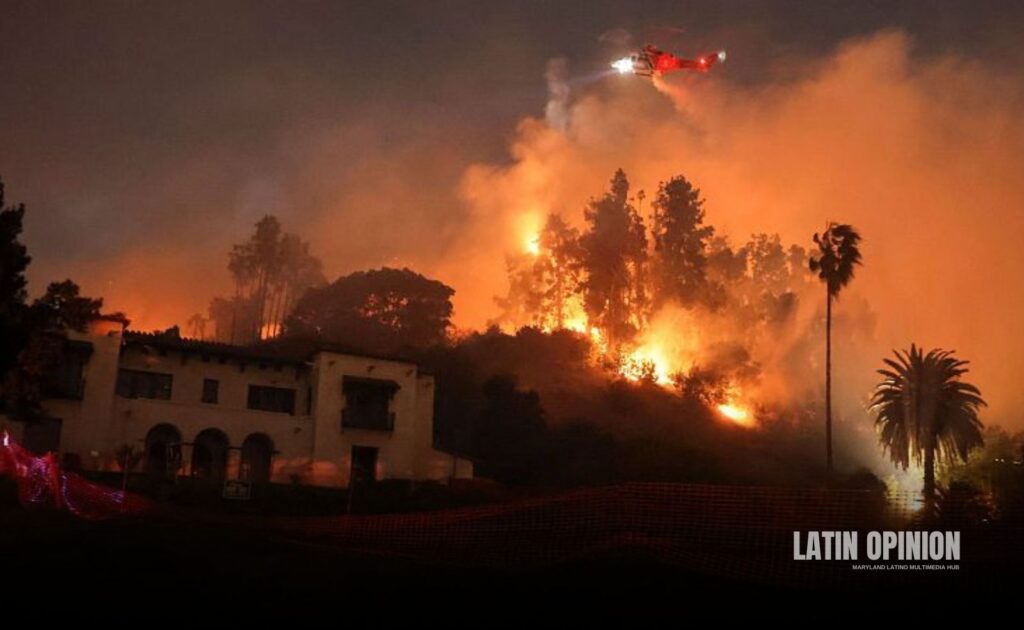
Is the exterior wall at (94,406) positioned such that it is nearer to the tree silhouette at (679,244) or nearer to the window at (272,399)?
the window at (272,399)

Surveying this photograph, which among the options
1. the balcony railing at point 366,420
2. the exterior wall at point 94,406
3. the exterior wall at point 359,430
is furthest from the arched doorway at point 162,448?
the balcony railing at point 366,420

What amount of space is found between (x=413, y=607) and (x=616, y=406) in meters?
61.1

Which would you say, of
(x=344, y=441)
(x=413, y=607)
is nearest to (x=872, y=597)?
(x=413, y=607)

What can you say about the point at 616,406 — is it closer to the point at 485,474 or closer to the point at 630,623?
the point at 485,474

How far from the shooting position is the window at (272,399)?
47.1 metres

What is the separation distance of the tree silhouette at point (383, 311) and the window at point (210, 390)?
36.5 m

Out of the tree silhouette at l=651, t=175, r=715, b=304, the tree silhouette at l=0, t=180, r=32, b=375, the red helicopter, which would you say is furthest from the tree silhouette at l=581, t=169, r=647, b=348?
the tree silhouette at l=0, t=180, r=32, b=375

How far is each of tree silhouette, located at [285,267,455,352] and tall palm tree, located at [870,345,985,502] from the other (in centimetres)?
4050

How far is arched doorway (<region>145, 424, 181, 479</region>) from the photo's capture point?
140 ft

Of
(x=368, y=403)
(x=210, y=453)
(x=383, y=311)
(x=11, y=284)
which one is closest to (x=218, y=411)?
(x=210, y=453)

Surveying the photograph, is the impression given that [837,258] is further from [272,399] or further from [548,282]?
[548,282]

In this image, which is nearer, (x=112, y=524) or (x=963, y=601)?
(x=963, y=601)

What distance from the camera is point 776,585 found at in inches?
693

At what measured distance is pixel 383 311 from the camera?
284 ft
